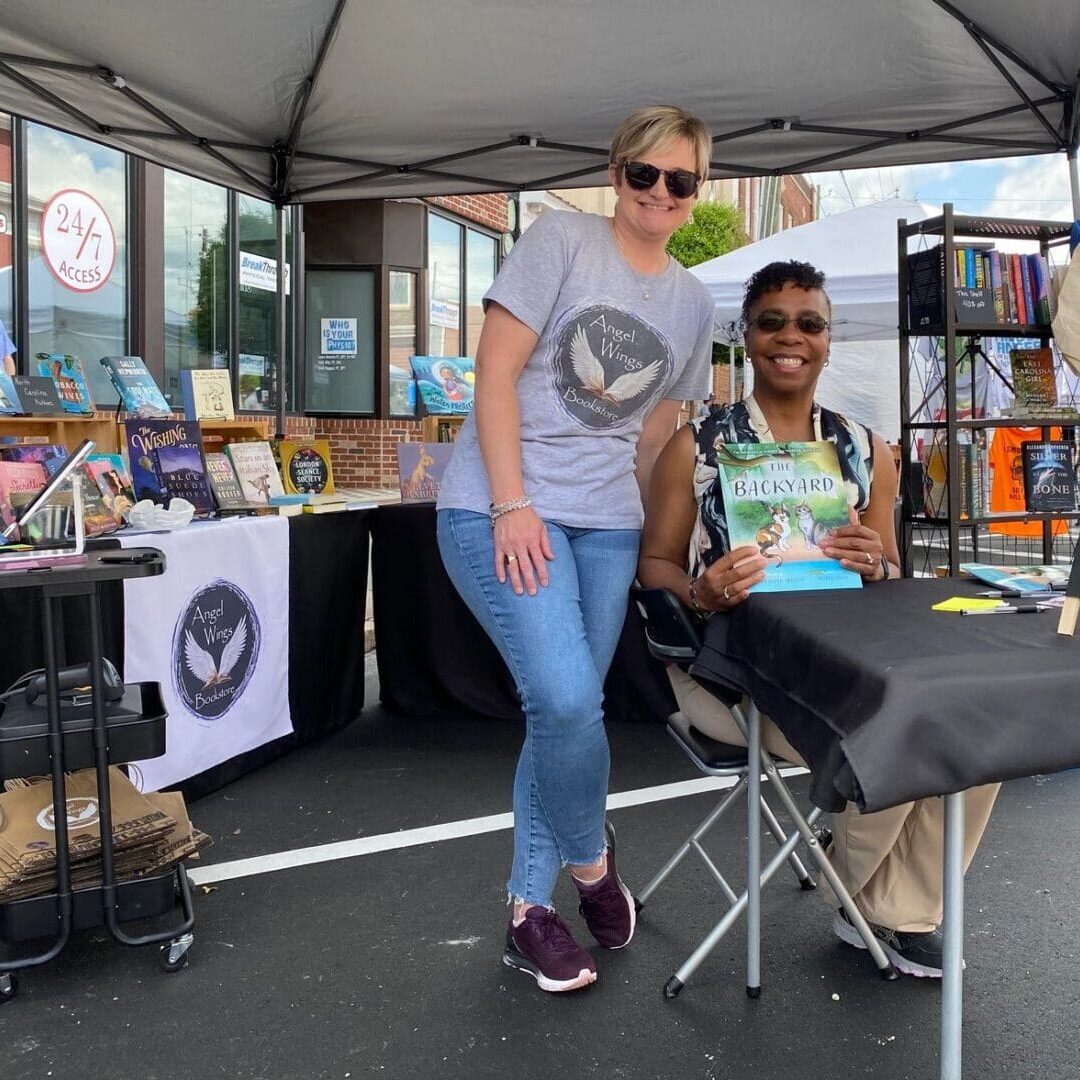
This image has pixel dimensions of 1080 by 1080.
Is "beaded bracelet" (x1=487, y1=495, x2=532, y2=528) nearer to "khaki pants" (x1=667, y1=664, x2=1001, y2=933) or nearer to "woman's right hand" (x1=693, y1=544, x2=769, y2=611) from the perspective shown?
"woman's right hand" (x1=693, y1=544, x2=769, y2=611)

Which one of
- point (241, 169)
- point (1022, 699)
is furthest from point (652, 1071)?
point (241, 169)

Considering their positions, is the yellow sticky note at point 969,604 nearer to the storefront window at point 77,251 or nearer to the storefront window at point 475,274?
the storefront window at point 77,251

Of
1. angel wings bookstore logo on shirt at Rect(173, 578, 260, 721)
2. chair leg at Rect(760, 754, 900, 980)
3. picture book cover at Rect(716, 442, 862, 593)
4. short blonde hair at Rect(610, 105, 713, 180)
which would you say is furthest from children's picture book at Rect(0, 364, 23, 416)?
chair leg at Rect(760, 754, 900, 980)

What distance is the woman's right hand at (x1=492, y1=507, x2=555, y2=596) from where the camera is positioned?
2211 millimetres

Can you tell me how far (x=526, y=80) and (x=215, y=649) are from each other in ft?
8.72

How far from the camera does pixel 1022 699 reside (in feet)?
4.82

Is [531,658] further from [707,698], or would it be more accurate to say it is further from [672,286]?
[672,286]

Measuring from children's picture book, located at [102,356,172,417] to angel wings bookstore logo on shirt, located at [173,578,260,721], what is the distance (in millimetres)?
1264

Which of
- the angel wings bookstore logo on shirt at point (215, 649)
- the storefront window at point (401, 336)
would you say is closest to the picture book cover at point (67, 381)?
the angel wings bookstore logo on shirt at point (215, 649)

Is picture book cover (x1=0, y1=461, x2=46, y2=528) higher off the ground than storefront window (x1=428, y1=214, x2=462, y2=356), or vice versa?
storefront window (x1=428, y1=214, x2=462, y2=356)

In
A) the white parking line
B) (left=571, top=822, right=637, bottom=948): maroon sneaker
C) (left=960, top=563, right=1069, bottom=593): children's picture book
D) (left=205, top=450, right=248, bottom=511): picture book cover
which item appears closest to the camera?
(left=960, top=563, right=1069, bottom=593): children's picture book

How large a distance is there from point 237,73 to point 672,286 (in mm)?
2711

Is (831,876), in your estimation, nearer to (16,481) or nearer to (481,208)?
(16,481)

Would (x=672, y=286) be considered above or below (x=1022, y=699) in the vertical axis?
above
